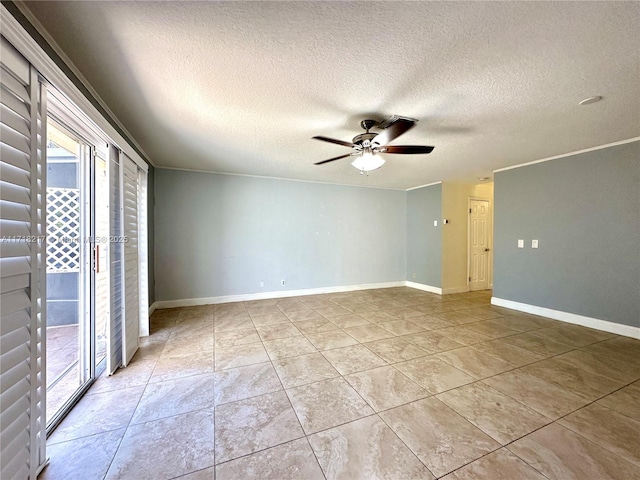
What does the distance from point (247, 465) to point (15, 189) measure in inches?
70.4

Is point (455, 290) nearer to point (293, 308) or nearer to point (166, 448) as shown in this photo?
point (293, 308)

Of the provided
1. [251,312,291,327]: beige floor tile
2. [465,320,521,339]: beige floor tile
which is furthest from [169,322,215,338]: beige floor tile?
[465,320,521,339]: beige floor tile

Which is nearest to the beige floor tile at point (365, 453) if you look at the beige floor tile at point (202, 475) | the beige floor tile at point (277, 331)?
the beige floor tile at point (202, 475)

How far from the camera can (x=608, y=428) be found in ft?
5.36

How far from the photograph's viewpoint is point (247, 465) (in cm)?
136

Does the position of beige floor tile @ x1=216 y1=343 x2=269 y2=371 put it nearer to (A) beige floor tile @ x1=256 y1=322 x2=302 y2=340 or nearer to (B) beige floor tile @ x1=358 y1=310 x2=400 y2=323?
(A) beige floor tile @ x1=256 y1=322 x2=302 y2=340

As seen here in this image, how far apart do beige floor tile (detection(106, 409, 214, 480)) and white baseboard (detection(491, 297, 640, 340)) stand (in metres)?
4.85

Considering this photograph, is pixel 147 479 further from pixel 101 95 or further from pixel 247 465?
pixel 101 95

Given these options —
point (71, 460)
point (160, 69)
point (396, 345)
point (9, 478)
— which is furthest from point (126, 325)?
point (396, 345)

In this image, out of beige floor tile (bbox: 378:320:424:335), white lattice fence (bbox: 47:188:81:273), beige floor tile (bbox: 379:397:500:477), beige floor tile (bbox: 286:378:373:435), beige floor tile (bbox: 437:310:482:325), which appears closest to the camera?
beige floor tile (bbox: 379:397:500:477)

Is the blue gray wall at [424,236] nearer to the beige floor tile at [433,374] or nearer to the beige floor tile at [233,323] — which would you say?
the beige floor tile at [433,374]

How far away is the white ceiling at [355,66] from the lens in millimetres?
1355

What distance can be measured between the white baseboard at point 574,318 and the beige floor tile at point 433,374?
8.79ft

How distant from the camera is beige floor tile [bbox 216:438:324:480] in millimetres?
1295
